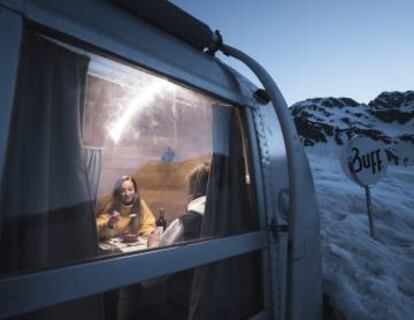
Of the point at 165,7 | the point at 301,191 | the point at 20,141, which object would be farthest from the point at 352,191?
the point at 20,141

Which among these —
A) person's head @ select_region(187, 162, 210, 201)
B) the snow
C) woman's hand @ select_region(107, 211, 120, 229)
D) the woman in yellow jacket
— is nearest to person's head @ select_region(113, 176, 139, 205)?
the woman in yellow jacket

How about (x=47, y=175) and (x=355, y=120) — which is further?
(x=355, y=120)

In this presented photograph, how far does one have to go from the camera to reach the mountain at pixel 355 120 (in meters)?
101

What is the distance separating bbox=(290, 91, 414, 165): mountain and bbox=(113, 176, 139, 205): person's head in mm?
92931

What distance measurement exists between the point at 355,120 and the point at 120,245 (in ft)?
410

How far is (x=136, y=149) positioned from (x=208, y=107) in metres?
0.50

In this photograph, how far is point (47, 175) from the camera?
1320 millimetres

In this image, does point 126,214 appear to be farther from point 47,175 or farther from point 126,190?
point 47,175

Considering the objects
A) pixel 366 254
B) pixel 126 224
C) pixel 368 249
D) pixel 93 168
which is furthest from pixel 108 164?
pixel 368 249

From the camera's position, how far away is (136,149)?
1.74 metres

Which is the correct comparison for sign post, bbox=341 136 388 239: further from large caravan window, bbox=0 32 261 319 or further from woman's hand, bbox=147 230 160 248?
woman's hand, bbox=147 230 160 248

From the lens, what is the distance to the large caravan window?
1265mm

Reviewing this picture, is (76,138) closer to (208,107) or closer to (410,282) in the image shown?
(208,107)

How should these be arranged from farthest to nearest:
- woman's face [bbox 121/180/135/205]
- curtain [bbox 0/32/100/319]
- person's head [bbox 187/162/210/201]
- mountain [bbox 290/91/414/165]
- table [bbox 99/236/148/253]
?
mountain [bbox 290/91/414/165]
person's head [bbox 187/162/210/201]
woman's face [bbox 121/180/135/205]
table [bbox 99/236/148/253]
curtain [bbox 0/32/100/319]
